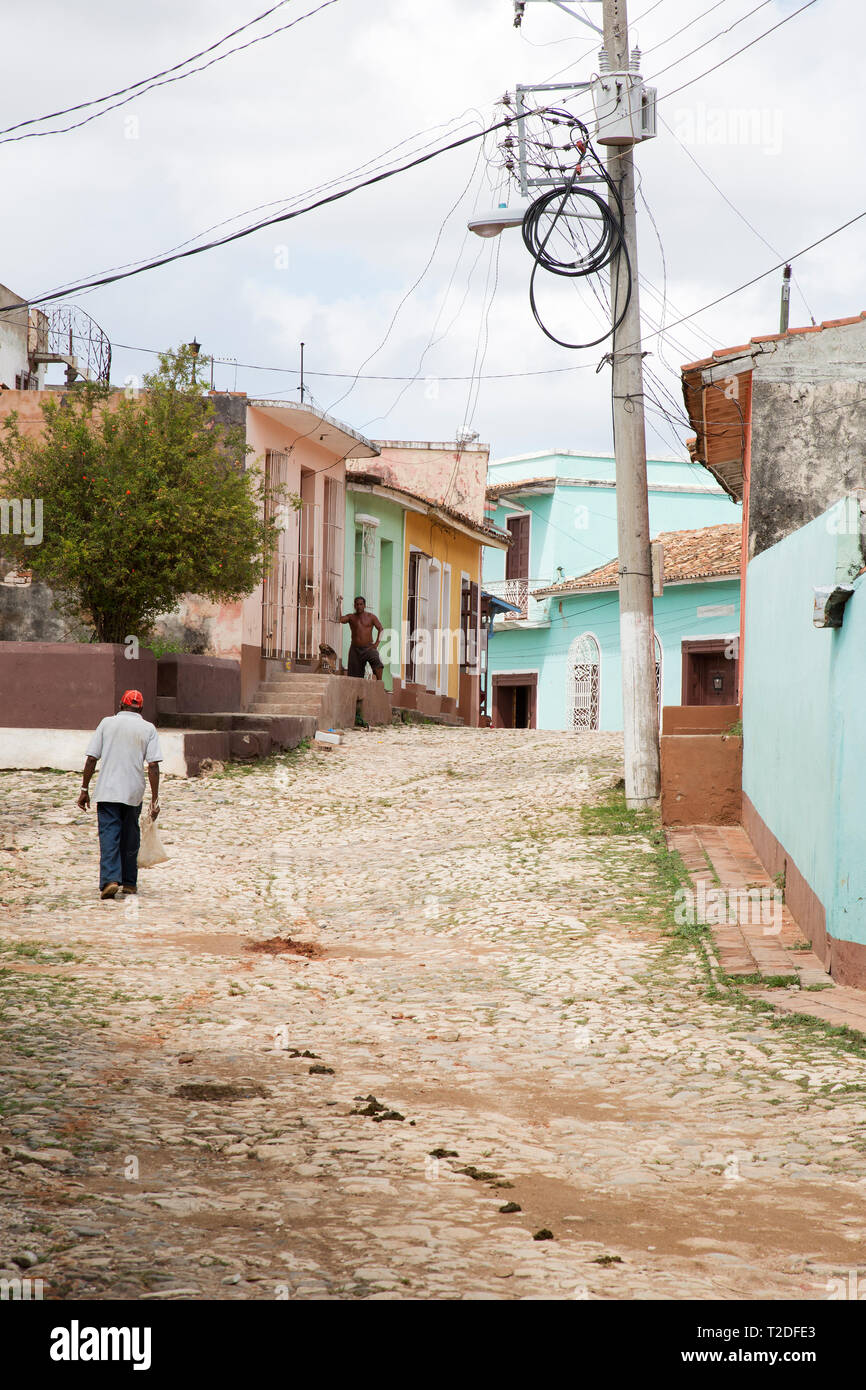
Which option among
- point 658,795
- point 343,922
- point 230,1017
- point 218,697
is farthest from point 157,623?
point 230,1017

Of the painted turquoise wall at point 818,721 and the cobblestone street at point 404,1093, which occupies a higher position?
the painted turquoise wall at point 818,721

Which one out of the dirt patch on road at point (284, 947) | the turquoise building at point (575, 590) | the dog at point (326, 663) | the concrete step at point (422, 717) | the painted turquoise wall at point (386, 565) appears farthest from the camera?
the turquoise building at point (575, 590)

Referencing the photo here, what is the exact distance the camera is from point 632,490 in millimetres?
12406

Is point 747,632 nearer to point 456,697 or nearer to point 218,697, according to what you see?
point 218,697

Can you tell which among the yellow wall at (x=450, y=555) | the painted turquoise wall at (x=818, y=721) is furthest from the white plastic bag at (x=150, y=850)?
the yellow wall at (x=450, y=555)

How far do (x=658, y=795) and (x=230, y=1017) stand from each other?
6.67m

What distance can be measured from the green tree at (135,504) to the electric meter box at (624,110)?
5174 millimetres

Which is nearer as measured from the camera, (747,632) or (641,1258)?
(641,1258)

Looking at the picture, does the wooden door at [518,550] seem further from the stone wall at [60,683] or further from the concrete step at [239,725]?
the stone wall at [60,683]

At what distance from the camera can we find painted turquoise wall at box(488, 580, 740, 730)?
27.2 metres

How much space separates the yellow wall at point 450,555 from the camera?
26.0m

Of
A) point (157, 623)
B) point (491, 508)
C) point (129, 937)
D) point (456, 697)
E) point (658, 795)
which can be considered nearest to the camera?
point (129, 937)

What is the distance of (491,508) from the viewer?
33.4m

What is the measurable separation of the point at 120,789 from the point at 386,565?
15.9m
